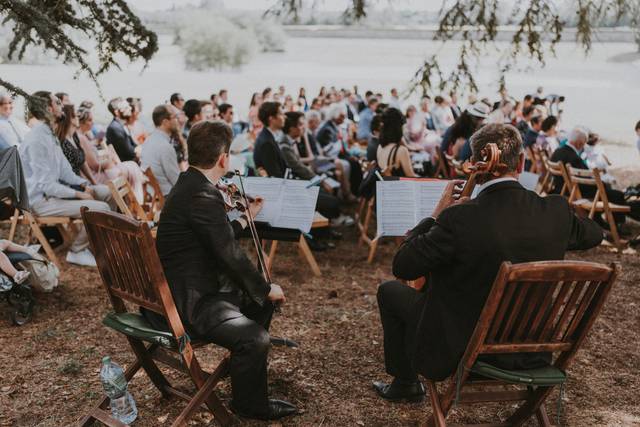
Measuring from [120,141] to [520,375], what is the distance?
6179 mm

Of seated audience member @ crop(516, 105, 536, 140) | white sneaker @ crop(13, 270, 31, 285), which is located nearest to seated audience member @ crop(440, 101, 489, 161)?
seated audience member @ crop(516, 105, 536, 140)

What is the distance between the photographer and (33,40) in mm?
4824

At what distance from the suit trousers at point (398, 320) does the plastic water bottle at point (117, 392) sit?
1.38 metres

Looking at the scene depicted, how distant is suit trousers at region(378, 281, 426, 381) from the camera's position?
9.98 feet

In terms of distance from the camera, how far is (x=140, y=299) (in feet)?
9.20

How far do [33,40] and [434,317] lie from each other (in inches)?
157

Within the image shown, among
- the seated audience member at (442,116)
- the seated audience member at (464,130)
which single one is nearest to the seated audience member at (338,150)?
the seated audience member at (464,130)

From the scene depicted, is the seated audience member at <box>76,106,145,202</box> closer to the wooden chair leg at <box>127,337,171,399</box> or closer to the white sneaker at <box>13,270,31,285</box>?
the white sneaker at <box>13,270,31,285</box>

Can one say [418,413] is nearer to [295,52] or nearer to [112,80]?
[112,80]

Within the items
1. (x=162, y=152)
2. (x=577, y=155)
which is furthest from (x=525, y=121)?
(x=162, y=152)

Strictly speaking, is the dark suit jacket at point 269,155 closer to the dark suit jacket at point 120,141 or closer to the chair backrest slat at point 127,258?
the dark suit jacket at point 120,141

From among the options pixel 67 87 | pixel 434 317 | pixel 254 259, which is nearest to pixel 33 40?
pixel 254 259

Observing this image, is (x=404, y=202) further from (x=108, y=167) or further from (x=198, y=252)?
(x=108, y=167)

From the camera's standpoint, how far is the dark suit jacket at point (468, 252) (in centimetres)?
248
